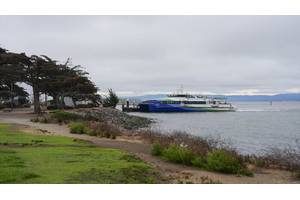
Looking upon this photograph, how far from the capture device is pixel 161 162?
15070mm

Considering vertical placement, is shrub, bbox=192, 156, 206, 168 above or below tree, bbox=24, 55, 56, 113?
below

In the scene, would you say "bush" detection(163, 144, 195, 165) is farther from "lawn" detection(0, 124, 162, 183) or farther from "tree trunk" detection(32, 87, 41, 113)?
"tree trunk" detection(32, 87, 41, 113)

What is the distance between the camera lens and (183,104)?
97188 mm

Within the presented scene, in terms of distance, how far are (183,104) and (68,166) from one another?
280ft

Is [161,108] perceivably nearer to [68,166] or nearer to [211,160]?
[211,160]

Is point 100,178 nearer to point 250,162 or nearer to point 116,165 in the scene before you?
point 116,165

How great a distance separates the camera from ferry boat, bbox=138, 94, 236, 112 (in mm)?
96938

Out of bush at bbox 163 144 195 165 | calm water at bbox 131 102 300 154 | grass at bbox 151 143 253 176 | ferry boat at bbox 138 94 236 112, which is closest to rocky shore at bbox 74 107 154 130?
calm water at bbox 131 102 300 154

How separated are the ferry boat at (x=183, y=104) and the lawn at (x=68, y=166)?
262 feet

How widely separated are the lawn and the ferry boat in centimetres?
7982

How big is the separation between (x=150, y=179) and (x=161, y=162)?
3.95 metres

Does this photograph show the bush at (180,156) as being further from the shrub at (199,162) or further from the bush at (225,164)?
the bush at (225,164)

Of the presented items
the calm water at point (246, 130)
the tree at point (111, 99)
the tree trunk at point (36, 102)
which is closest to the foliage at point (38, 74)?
the tree trunk at point (36, 102)

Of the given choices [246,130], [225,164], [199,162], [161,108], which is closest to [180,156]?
[199,162]
